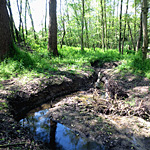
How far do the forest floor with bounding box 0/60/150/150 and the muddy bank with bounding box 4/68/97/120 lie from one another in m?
0.42

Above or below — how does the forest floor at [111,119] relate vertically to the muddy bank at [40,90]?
below

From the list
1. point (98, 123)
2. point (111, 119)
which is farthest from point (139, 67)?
point (98, 123)

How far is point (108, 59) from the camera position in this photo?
13.7 meters

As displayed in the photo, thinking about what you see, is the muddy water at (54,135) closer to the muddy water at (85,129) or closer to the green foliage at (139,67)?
the muddy water at (85,129)

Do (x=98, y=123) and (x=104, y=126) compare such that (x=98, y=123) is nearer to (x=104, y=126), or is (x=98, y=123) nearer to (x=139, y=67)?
(x=104, y=126)

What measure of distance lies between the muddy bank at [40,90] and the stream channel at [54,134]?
18.4 inches

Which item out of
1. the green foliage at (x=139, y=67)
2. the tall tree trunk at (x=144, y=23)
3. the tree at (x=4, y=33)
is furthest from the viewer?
the green foliage at (x=139, y=67)

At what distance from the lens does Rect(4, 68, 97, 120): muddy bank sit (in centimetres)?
491

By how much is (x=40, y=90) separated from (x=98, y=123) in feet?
9.68

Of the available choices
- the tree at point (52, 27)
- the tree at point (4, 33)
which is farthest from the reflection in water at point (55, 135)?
the tree at point (52, 27)

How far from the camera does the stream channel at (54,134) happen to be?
3.45 meters

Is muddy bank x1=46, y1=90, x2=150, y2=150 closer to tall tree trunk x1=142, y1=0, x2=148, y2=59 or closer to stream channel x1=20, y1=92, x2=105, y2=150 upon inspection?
stream channel x1=20, y1=92, x2=105, y2=150

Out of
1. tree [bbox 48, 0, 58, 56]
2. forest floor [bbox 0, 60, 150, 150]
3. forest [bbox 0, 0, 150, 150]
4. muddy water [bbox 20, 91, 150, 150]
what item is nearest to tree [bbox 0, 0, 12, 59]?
forest [bbox 0, 0, 150, 150]

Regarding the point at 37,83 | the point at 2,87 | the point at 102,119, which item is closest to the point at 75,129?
the point at 102,119
